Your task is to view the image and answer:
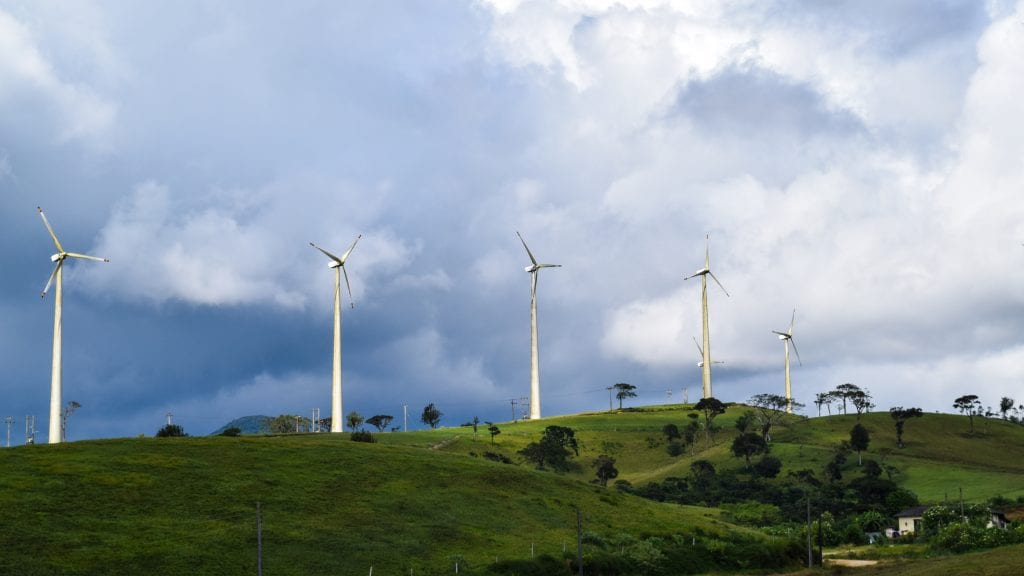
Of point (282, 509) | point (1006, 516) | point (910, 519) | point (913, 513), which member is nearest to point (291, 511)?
point (282, 509)

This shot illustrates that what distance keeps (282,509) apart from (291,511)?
42.9 inches

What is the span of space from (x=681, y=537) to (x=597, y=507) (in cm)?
1472

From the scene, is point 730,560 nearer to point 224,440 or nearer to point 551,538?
point 551,538

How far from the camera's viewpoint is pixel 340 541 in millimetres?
114750

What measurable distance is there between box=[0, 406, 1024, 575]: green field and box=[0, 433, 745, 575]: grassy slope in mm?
232

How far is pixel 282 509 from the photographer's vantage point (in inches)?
4904

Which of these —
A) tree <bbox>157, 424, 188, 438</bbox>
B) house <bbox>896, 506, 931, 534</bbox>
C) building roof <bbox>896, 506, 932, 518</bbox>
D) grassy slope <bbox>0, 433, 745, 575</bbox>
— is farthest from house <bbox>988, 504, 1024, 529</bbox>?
tree <bbox>157, 424, 188, 438</bbox>

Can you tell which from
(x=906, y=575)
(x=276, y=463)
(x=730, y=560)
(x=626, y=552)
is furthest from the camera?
(x=276, y=463)

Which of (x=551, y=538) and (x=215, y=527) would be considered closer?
(x=215, y=527)

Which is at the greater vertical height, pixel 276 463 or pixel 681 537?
pixel 276 463

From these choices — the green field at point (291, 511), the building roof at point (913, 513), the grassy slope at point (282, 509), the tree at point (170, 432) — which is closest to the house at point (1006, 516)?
the building roof at point (913, 513)

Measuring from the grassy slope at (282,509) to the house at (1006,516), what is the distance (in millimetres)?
39562

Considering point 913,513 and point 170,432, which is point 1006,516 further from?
point 170,432

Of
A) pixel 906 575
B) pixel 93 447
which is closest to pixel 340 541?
pixel 93 447
